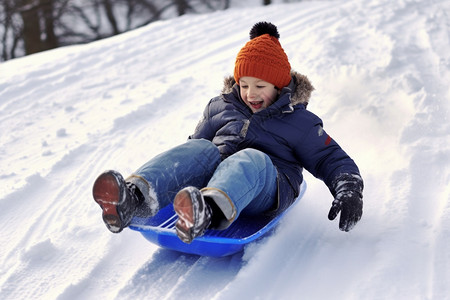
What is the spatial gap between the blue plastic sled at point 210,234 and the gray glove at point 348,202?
0.22 meters

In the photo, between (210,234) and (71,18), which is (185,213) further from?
(71,18)

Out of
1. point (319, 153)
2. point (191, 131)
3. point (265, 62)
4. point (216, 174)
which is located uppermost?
point (265, 62)

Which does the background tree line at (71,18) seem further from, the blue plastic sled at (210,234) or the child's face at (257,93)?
the blue plastic sled at (210,234)

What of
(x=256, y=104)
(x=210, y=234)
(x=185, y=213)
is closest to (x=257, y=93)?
(x=256, y=104)

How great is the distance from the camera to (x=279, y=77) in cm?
213

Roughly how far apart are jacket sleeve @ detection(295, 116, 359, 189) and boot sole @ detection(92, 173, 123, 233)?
0.80m

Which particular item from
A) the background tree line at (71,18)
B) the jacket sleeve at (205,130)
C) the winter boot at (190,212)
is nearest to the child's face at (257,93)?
the jacket sleeve at (205,130)

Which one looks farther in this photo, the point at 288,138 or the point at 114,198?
the point at 288,138

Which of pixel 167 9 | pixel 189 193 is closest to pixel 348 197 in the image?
pixel 189 193

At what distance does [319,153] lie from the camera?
196 centimetres

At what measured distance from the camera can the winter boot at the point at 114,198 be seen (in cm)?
152

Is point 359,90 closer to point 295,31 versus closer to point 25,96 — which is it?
point 295,31

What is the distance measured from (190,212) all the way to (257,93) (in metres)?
0.83

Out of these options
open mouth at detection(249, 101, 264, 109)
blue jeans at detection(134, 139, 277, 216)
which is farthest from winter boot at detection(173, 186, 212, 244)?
open mouth at detection(249, 101, 264, 109)
